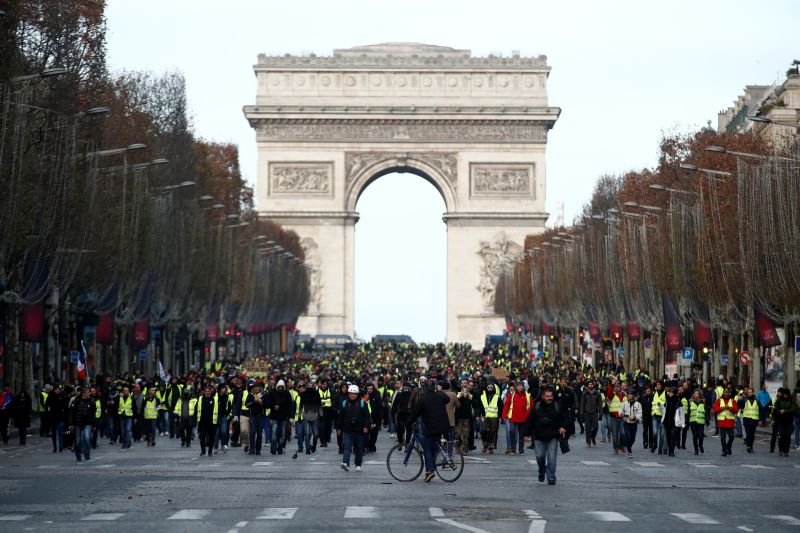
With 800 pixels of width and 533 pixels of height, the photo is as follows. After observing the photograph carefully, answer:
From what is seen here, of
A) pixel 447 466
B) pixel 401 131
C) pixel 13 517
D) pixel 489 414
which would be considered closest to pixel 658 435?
pixel 489 414

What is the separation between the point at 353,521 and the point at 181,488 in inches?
251

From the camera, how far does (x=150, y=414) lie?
141 ft

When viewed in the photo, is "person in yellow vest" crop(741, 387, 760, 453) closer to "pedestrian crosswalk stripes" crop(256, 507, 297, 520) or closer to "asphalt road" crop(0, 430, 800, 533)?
"asphalt road" crop(0, 430, 800, 533)

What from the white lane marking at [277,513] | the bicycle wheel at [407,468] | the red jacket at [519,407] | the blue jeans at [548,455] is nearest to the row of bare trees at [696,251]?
the red jacket at [519,407]

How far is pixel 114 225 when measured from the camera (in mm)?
57562

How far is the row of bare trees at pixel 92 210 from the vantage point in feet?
151

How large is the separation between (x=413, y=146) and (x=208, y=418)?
87304mm

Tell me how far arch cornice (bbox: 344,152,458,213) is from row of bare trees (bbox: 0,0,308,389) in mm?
33066

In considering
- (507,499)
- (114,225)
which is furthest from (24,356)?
(507,499)

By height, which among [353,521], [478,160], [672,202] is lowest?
[353,521]

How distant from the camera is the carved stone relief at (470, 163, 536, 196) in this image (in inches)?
4904

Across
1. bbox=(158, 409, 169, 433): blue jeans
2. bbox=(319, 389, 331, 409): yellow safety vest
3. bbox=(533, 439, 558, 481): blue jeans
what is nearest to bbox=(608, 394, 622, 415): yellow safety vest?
bbox=(319, 389, 331, 409): yellow safety vest

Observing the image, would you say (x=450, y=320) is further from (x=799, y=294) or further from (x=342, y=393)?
(x=342, y=393)

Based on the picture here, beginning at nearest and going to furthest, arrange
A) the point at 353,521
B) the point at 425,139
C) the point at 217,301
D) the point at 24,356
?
the point at 353,521
the point at 24,356
the point at 217,301
the point at 425,139
